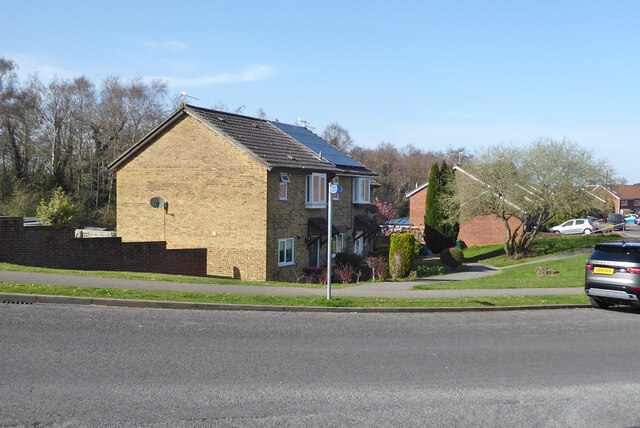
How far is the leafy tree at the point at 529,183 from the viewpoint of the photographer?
34.4 metres

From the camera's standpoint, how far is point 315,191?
92.1ft

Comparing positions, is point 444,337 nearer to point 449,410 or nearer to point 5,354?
point 449,410

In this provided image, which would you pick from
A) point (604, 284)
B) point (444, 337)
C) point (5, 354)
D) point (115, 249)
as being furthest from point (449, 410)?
point (115, 249)

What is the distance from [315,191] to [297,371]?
20281mm

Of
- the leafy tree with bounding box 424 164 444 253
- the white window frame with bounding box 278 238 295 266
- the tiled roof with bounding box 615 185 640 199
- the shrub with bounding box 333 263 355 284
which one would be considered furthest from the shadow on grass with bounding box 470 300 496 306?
the tiled roof with bounding box 615 185 640 199

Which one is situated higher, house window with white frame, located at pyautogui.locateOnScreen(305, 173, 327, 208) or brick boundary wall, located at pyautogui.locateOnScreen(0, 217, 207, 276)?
house window with white frame, located at pyautogui.locateOnScreen(305, 173, 327, 208)

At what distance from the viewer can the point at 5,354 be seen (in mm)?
7984

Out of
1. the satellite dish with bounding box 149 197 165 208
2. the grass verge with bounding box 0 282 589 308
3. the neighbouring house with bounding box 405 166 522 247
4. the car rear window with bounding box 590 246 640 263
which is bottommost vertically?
the grass verge with bounding box 0 282 589 308

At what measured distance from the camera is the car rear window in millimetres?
14422

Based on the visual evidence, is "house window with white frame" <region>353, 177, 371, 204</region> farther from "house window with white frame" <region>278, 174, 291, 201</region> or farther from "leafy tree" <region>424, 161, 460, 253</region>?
"house window with white frame" <region>278, 174, 291, 201</region>

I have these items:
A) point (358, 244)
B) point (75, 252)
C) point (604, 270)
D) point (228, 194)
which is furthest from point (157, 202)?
point (604, 270)

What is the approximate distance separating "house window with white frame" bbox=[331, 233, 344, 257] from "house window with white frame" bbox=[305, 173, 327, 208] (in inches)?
94.9

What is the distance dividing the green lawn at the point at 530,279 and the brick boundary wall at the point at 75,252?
994 centimetres

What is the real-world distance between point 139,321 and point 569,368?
7165 mm
